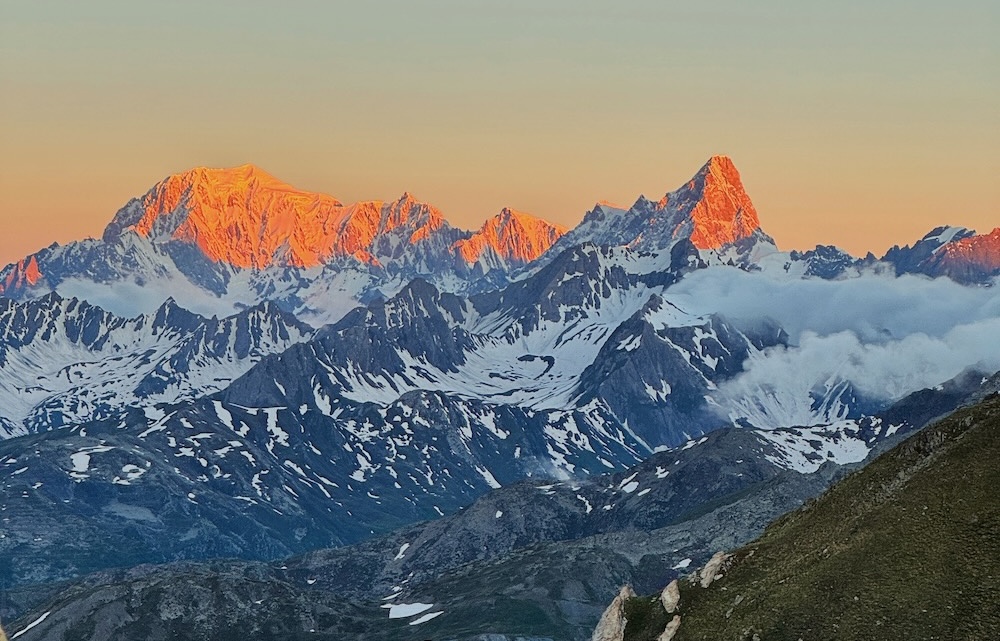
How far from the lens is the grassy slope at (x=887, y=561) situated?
→ 134 m

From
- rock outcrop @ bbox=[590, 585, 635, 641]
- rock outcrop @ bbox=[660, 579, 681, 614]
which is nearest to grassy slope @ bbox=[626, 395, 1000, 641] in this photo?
rock outcrop @ bbox=[660, 579, 681, 614]

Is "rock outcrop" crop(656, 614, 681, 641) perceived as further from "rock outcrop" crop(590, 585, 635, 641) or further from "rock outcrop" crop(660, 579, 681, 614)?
"rock outcrop" crop(590, 585, 635, 641)

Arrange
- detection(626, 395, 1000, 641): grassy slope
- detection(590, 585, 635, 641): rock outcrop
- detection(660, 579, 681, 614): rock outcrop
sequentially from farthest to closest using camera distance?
detection(590, 585, 635, 641): rock outcrop → detection(660, 579, 681, 614): rock outcrop → detection(626, 395, 1000, 641): grassy slope

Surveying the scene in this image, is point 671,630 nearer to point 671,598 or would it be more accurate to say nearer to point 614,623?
point 671,598

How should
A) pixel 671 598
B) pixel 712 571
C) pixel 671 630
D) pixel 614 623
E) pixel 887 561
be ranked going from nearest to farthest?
pixel 887 561
pixel 671 630
pixel 671 598
pixel 712 571
pixel 614 623

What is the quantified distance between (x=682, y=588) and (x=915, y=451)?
27.6 metres

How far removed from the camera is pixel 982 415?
158 metres

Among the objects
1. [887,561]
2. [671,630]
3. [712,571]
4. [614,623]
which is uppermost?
[712,571]

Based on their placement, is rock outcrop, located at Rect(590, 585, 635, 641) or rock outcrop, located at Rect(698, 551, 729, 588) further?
rock outcrop, located at Rect(590, 585, 635, 641)

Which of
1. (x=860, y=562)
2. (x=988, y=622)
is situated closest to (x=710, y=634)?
(x=860, y=562)

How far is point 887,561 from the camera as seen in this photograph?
141750 mm

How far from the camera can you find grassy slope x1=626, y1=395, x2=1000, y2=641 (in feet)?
440

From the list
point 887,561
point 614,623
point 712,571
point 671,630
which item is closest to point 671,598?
point 712,571

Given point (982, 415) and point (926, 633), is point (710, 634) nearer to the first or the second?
point (926, 633)
